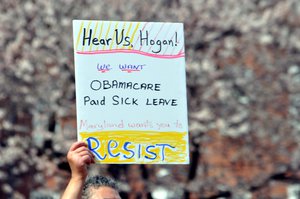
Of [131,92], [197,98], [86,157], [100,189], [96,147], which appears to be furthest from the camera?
[197,98]

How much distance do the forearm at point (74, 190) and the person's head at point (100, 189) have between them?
0.02 metres

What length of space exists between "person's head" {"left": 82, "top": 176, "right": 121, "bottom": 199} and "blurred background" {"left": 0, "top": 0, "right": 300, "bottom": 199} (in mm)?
8550

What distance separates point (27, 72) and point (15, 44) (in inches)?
16.4

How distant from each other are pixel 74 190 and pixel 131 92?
619 millimetres

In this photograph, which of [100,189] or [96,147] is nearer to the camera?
[100,189]

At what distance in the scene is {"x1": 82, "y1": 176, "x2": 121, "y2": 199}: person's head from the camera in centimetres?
381

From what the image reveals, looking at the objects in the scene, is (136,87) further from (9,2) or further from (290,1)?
(290,1)

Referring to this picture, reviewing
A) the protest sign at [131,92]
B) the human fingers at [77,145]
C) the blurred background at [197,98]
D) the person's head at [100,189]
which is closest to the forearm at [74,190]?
the person's head at [100,189]

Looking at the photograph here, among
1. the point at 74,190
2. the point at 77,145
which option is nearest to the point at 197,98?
the point at 77,145

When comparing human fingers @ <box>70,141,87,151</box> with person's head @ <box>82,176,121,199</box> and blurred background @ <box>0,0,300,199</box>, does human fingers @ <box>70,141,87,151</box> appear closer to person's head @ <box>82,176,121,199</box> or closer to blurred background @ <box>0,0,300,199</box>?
person's head @ <box>82,176,121,199</box>

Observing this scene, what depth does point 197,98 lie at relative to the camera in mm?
13367

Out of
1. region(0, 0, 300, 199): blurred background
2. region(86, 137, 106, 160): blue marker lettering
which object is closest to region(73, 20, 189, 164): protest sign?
region(86, 137, 106, 160): blue marker lettering

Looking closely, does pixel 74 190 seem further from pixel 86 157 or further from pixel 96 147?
pixel 96 147

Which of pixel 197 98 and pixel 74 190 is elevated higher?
pixel 197 98
